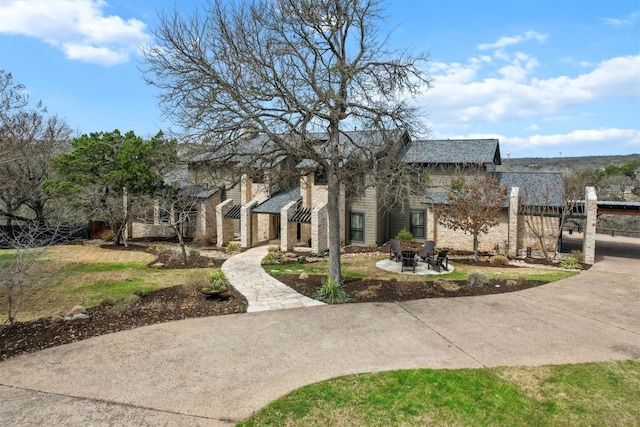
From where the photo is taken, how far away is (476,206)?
20.5 metres

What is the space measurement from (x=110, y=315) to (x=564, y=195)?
22668 mm

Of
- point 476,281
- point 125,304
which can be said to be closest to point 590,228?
point 476,281

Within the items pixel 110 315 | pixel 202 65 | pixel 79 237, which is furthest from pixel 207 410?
pixel 79 237

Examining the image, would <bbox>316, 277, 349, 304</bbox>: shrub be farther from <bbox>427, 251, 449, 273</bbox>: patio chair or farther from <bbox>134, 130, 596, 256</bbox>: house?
<bbox>134, 130, 596, 256</bbox>: house

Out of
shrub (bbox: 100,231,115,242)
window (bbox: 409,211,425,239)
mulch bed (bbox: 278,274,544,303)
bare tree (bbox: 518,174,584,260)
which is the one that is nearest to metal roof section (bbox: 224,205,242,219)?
shrub (bbox: 100,231,115,242)

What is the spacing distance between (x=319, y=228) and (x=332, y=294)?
1015cm

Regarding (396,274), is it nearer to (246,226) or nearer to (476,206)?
(476,206)

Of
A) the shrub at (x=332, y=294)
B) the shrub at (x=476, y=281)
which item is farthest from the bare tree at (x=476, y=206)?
the shrub at (x=332, y=294)

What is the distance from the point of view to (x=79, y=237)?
29.8m

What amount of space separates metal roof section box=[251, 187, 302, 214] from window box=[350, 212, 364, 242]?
12.7 feet

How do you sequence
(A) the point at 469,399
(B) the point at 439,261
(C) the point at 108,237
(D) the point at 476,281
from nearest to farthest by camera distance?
(A) the point at 469,399 < (D) the point at 476,281 < (B) the point at 439,261 < (C) the point at 108,237

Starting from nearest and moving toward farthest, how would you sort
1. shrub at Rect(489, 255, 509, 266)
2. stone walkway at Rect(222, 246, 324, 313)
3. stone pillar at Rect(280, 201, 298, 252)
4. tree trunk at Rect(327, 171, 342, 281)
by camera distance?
stone walkway at Rect(222, 246, 324, 313) < tree trunk at Rect(327, 171, 342, 281) < shrub at Rect(489, 255, 509, 266) < stone pillar at Rect(280, 201, 298, 252)

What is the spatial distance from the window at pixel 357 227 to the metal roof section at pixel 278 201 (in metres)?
3.88

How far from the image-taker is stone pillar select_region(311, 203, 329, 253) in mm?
22266
